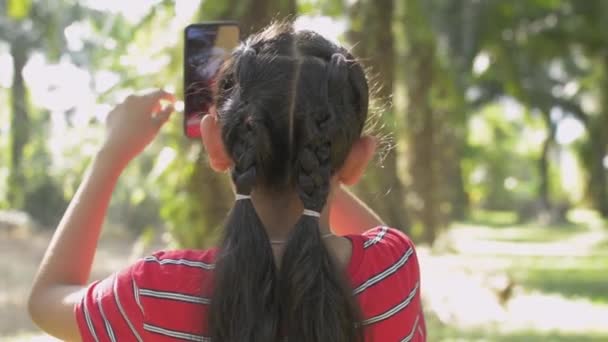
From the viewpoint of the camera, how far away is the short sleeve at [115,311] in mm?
1427

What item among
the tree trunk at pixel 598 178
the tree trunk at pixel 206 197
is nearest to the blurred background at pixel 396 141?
the tree trunk at pixel 206 197

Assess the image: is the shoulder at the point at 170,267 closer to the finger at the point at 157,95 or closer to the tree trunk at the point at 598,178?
the finger at the point at 157,95

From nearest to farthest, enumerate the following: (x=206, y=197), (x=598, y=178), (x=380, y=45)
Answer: (x=206, y=197), (x=380, y=45), (x=598, y=178)

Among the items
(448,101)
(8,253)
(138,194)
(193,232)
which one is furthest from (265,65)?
(8,253)

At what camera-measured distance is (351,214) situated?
177 cm

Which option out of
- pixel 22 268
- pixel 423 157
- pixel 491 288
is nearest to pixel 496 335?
pixel 491 288

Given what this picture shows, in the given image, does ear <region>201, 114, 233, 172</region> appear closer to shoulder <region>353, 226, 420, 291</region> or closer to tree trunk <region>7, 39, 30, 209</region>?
shoulder <region>353, 226, 420, 291</region>

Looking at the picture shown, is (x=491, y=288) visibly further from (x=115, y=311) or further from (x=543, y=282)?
(x=115, y=311)

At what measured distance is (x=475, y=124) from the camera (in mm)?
41281

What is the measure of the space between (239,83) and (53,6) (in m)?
5.86

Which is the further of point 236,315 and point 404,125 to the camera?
point 404,125

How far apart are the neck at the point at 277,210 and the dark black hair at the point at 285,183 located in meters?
0.02

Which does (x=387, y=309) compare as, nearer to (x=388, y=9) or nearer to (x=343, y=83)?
(x=343, y=83)

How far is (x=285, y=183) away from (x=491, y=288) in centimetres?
934
